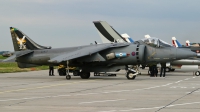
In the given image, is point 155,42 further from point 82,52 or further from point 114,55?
point 82,52

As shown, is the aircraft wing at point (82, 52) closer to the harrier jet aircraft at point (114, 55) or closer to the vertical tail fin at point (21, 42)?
the harrier jet aircraft at point (114, 55)

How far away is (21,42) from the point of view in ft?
87.8

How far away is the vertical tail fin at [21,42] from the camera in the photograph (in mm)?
26641

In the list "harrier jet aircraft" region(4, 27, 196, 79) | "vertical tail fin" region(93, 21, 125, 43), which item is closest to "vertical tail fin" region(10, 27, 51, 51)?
"harrier jet aircraft" region(4, 27, 196, 79)

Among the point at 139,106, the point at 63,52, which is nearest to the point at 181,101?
the point at 139,106

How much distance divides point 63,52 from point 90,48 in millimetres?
1992

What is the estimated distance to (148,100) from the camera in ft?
39.4

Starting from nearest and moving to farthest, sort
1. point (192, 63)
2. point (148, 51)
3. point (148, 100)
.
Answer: point (148, 100) → point (148, 51) → point (192, 63)

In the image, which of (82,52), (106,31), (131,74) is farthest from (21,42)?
(106,31)

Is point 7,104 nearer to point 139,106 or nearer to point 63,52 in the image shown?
point 139,106

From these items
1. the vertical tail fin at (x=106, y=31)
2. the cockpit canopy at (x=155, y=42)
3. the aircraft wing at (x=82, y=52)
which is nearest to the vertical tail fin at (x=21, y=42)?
the aircraft wing at (x=82, y=52)

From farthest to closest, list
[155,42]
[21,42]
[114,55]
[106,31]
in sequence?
[106,31] < [21,42] < [155,42] < [114,55]

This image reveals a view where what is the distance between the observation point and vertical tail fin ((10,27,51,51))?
2664cm

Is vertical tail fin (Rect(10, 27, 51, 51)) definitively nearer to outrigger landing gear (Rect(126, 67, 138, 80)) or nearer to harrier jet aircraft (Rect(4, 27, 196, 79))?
harrier jet aircraft (Rect(4, 27, 196, 79))
